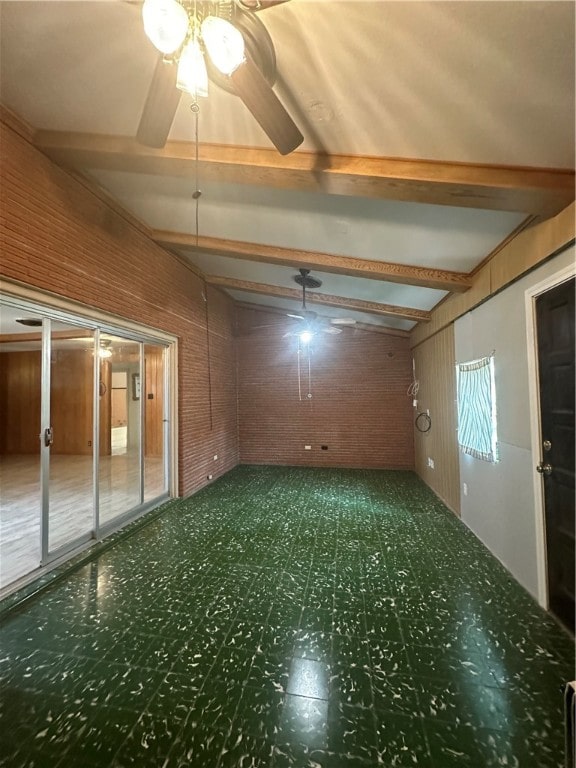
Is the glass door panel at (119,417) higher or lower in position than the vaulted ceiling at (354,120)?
lower

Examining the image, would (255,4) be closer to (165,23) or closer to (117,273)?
(165,23)

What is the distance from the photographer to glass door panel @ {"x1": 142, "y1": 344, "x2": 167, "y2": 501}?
190 inches

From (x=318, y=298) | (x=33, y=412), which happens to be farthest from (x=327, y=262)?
(x=33, y=412)

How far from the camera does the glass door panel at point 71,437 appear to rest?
3.67 metres

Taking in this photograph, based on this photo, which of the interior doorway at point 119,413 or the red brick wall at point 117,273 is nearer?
the red brick wall at point 117,273

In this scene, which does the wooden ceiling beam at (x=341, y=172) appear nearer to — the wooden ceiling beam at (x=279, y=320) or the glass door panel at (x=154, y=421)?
the glass door panel at (x=154, y=421)

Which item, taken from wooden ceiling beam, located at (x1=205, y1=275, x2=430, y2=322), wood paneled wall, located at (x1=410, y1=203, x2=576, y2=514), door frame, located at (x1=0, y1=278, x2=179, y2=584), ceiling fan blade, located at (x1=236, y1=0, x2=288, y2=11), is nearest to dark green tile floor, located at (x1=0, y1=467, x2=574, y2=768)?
door frame, located at (x1=0, y1=278, x2=179, y2=584)

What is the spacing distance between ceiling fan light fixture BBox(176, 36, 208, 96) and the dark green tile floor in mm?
2797

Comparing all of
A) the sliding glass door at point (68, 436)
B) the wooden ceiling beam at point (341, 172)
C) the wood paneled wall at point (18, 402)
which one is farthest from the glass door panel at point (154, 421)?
the wood paneled wall at point (18, 402)

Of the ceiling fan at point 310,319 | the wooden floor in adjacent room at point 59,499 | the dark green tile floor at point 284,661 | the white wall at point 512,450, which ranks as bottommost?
the dark green tile floor at point 284,661

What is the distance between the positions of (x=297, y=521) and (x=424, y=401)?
3.20 metres

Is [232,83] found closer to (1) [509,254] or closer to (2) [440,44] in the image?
(2) [440,44]

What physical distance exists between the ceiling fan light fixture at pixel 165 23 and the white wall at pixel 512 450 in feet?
7.52

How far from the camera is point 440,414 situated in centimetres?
467
